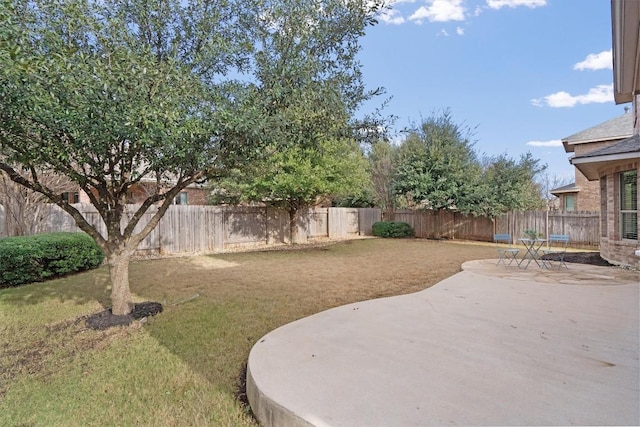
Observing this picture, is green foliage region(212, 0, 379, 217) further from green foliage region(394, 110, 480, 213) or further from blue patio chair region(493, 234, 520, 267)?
green foliage region(394, 110, 480, 213)

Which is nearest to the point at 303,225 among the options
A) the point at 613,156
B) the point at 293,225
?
the point at 293,225

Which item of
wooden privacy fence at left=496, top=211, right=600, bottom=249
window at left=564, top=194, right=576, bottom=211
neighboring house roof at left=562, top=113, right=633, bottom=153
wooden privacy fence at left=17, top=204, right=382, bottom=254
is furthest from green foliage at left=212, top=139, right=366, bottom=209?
window at left=564, top=194, right=576, bottom=211

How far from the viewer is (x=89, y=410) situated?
2750 millimetres

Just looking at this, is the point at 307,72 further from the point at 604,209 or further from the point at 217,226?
the point at 217,226

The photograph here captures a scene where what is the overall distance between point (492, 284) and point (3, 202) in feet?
41.5

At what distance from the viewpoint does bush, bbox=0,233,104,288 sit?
6.79 meters

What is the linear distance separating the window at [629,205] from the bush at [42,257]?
Result: 1265cm

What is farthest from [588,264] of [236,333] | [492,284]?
[236,333]

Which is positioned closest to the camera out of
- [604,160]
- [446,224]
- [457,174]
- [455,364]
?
[455,364]

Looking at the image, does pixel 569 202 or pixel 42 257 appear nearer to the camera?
pixel 42 257

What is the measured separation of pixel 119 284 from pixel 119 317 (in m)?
0.47

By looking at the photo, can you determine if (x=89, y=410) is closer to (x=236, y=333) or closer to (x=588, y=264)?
(x=236, y=333)

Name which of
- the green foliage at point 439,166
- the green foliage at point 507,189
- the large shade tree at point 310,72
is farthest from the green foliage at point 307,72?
the green foliage at point 507,189

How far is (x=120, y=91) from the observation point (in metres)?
3.17
